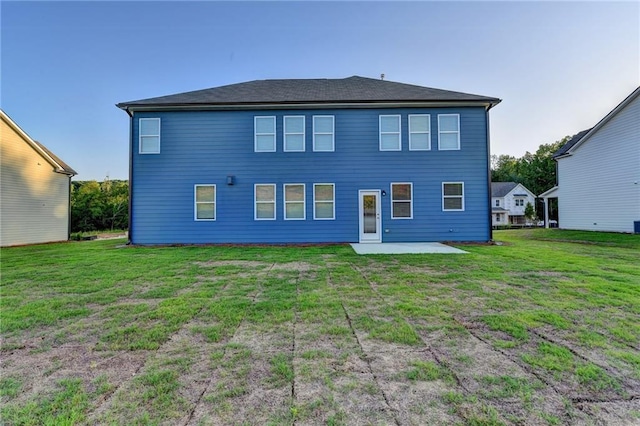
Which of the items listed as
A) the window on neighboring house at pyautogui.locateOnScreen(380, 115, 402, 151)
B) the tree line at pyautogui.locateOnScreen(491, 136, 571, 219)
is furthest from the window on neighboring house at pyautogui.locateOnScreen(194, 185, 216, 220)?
the tree line at pyautogui.locateOnScreen(491, 136, 571, 219)

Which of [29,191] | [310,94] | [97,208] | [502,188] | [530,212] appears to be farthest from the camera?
[502,188]

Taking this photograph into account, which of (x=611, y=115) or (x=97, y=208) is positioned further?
(x=97, y=208)

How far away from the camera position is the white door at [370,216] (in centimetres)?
1112

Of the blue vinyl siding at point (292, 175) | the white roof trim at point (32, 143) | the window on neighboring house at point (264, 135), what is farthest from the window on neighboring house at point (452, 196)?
the white roof trim at point (32, 143)

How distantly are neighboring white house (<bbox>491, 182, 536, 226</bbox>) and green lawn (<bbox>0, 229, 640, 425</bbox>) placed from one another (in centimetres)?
4039

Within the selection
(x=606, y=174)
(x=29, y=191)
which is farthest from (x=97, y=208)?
(x=606, y=174)

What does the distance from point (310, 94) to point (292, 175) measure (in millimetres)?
3457

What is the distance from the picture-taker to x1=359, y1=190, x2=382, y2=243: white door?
11.1 m

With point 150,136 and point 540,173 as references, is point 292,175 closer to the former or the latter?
point 150,136

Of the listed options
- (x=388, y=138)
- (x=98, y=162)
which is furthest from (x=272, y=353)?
(x=98, y=162)

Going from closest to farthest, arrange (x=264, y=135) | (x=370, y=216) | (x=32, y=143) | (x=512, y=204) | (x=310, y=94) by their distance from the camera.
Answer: (x=370, y=216) < (x=264, y=135) < (x=310, y=94) < (x=32, y=143) < (x=512, y=204)

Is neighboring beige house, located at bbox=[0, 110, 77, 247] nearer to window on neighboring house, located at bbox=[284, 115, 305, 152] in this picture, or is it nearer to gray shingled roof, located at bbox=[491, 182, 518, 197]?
window on neighboring house, located at bbox=[284, 115, 305, 152]

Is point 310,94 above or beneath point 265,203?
above

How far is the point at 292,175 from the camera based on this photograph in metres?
11.2
